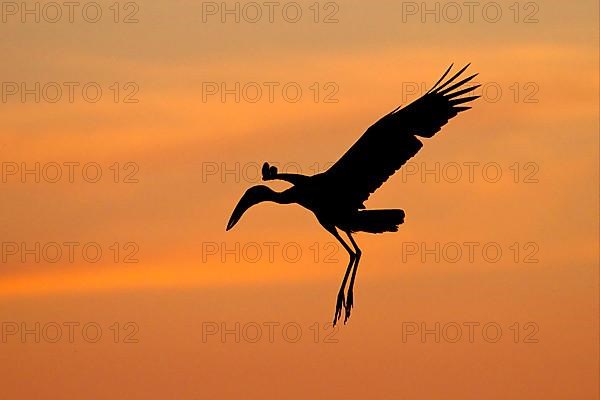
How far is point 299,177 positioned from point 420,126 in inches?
111

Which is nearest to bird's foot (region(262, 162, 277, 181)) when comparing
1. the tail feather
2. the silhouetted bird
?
the silhouetted bird

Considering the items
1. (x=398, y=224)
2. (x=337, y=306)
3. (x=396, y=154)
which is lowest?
(x=337, y=306)

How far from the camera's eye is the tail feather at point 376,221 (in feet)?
59.0

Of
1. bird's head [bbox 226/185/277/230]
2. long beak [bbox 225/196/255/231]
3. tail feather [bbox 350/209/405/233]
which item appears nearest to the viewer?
long beak [bbox 225/196/255/231]

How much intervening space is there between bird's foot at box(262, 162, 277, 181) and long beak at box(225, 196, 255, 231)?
0.46 metres

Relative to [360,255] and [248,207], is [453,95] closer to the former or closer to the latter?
[360,255]

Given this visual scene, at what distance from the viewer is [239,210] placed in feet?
54.1

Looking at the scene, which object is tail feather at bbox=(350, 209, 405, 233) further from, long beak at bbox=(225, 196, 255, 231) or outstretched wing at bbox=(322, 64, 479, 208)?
long beak at bbox=(225, 196, 255, 231)

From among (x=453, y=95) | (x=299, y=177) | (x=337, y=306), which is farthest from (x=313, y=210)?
(x=453, y=95)

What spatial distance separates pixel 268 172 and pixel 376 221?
96.0 inches

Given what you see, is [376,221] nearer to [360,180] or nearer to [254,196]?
[360,180]

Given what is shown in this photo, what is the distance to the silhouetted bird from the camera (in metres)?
16.9

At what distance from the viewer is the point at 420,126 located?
60.7ft

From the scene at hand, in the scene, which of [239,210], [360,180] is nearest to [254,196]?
[239,210]
